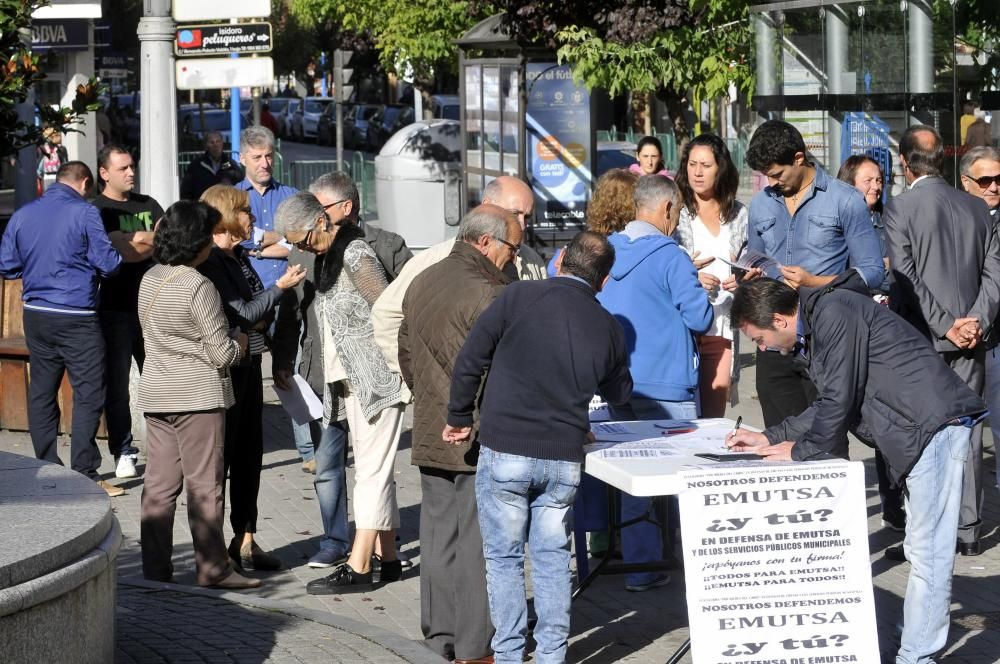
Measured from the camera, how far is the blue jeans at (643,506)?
22.8 feet

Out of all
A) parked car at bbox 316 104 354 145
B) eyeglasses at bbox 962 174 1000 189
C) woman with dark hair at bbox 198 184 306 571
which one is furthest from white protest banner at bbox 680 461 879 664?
parked car at bbox 316 104 354 145

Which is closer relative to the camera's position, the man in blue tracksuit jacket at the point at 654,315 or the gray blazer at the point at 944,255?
the man in blue tracksuit jacket at the point at 654,315

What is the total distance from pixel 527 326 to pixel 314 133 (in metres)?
50.3

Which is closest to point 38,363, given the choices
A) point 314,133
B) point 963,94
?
point 963,94

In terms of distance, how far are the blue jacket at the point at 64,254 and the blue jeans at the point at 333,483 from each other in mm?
2065

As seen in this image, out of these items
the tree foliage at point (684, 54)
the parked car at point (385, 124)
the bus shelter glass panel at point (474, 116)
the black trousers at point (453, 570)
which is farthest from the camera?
the parked car at point (385, 124)

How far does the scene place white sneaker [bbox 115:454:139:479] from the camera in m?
9.54

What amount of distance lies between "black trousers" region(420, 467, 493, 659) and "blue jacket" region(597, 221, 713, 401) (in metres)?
1.17

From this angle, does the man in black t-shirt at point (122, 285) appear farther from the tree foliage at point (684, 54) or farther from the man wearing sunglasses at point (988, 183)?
the tree foliage at point (684, 54)

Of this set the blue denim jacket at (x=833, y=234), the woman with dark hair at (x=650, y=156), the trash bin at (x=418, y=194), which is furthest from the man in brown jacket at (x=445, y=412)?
the trash bin at (x=418, y=194)

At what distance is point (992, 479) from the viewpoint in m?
9.41

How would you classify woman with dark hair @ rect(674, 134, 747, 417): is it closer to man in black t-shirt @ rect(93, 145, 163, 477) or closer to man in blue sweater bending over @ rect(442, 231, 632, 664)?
man in blue sweater bending over @ rect(442, 231, 632, 664)

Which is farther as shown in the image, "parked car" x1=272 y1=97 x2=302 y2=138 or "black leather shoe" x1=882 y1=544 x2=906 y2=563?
"parked car" x1=272 y1=97 x2=302 y2=138

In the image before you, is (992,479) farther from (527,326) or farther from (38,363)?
(38,363)
